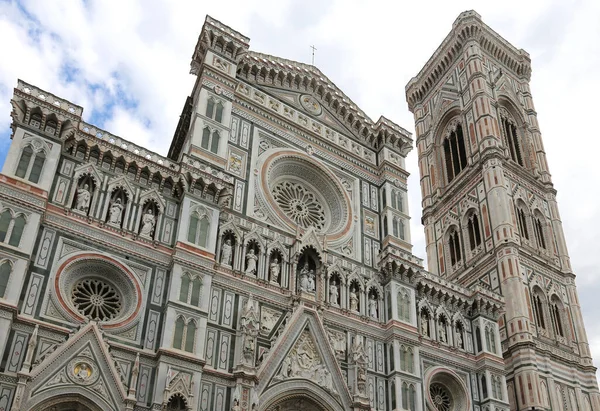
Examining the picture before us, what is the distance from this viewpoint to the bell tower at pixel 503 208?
28.7 m

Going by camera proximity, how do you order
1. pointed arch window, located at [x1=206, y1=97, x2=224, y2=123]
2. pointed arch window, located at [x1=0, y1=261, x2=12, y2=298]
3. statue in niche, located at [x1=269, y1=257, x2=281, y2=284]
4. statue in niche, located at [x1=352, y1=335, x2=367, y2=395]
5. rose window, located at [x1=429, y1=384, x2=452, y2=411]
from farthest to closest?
1. pointed arch window, located at [x1=206, y1=97, x2=224, y2=123]
2. rose window, located at [x1=429, y1=384, x2=452, y2=411]
3. statue in niche, located at [x1=269, y1=257, x2=281, y2=284]
4. statue in niche, located at [x1=352, y1=335, x2=367, y2=395]
5. pointed arch window, located at [x1=0, y1=261, x2=12, y2=298]

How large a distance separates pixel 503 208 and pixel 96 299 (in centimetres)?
2214

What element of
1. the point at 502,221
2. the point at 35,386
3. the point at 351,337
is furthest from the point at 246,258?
the point at 502,221

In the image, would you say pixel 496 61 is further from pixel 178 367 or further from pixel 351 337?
pixel 178 367

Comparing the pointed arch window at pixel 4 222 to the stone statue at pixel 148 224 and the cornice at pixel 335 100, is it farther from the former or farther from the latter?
the cornice at pixel 335 100

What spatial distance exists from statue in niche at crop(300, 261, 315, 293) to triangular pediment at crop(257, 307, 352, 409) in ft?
3.31

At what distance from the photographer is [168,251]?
1948cm

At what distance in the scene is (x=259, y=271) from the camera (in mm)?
21281

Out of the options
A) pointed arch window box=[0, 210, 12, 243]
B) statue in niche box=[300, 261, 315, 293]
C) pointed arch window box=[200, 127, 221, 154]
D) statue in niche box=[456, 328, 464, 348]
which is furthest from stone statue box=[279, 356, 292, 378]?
pointed arch window box=[0, 210, 12, 243]

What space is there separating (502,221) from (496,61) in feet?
46.9

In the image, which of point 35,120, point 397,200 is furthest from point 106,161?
point 397,200

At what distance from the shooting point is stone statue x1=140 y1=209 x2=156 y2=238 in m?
19.4

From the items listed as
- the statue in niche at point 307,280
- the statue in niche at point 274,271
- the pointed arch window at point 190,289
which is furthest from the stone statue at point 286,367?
the pointed arch window at point 190,289

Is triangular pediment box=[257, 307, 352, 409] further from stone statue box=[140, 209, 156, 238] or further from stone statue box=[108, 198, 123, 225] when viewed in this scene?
stone statue box=[108, 198, 123, 225]
